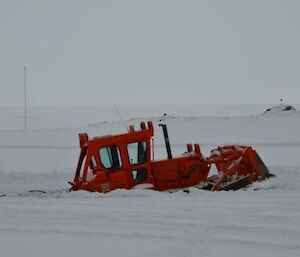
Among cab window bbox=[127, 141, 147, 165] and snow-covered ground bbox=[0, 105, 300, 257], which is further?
cab window bbox=[127, 141, 147, 165]

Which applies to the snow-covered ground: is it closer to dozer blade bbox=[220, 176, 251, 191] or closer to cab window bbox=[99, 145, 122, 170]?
dozer blade bbox=[220, 176, 251, 191]

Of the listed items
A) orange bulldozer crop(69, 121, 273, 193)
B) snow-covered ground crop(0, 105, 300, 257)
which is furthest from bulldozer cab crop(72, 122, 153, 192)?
snow-covered ground crop(0, 105, 300, 257)

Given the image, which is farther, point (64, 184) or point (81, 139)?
point (64, 184)

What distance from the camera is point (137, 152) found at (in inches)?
452

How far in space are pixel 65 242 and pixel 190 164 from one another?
18.9ft

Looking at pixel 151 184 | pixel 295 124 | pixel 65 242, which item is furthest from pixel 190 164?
pixel 295 124

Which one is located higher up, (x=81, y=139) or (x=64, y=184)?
(x=81, y=139)

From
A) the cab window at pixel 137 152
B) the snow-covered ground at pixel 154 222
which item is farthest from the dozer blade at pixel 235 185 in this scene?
the cab window at pixel 137 152

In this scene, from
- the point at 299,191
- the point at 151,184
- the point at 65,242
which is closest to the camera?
the point at 65,242

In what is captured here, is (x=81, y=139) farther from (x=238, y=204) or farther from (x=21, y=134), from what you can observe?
(x=21, y=134)

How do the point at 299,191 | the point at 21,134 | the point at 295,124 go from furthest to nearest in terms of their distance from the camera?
1. the point at 21,134
2. the point at 295,124
3. the point at 299,191

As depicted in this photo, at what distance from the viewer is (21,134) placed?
40219mm

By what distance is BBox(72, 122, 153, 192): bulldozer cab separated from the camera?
1130cm

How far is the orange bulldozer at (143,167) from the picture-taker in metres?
11.3
